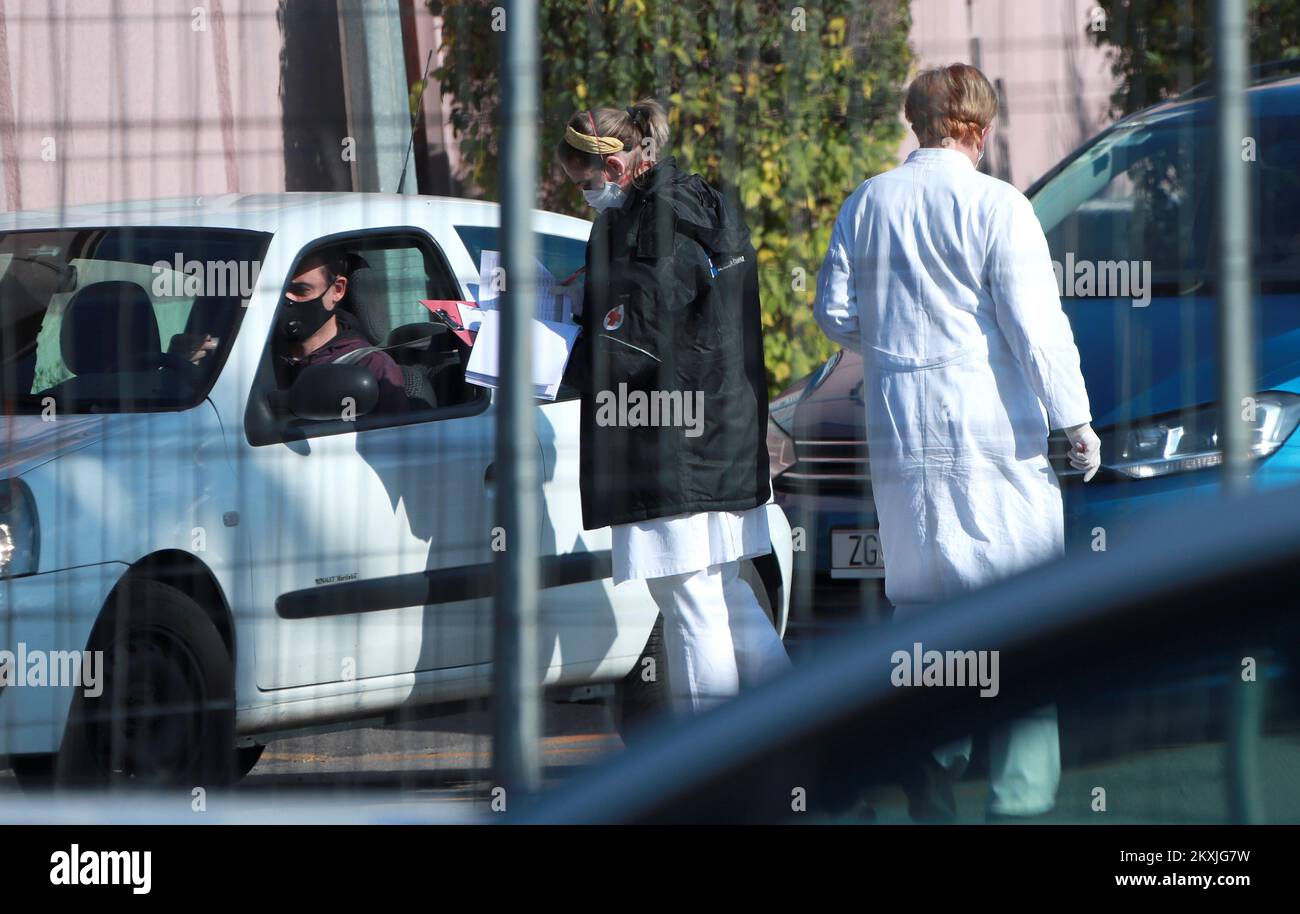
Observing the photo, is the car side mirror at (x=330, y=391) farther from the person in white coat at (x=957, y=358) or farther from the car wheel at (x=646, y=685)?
the person in white coat at (x=957, y=358)

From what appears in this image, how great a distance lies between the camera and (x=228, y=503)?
4.14 meters

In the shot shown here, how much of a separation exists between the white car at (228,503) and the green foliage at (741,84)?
530mm

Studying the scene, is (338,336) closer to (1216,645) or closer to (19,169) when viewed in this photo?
(19,169)

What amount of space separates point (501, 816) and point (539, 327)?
2.06 meters

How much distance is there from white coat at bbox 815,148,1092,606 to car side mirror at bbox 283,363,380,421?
1348 millimetres

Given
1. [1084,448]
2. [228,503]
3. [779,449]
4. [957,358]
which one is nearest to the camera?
[1084,448]

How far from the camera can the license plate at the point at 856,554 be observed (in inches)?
178

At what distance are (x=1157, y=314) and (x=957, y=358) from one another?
60 centimetres

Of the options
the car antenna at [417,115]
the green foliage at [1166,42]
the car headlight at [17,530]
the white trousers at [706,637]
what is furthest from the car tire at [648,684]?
the green foliage at [1166,42]

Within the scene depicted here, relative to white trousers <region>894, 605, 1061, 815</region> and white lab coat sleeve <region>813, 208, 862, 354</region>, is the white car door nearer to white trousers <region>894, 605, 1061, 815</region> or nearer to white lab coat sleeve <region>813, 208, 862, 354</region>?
white lab coat sleeve <region>813, 208, 862, 354</region>

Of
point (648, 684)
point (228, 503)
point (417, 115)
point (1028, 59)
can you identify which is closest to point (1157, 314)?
point (1028, 59)

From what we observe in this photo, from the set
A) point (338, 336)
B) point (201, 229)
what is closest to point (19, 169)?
point (201, 229)

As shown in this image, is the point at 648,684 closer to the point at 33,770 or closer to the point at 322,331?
the point at 322,331

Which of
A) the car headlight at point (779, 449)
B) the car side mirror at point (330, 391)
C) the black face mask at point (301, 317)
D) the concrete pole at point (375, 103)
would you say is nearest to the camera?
the car side mirror at point (330, 391)
